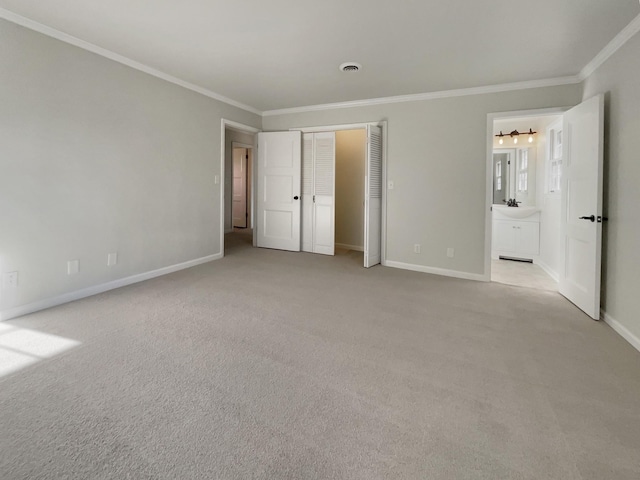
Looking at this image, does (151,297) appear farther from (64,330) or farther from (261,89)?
(261,89)

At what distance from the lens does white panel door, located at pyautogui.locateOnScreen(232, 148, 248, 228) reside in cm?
915

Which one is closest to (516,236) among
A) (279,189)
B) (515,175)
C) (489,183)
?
(515,175)

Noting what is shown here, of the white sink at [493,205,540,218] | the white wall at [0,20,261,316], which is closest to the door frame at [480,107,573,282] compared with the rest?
the white sink at [493,205,540,218]

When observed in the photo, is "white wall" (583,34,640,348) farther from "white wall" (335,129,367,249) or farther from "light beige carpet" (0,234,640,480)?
"white wall" (335,129,367,249)

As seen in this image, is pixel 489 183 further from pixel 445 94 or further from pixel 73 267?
pixel 73 267

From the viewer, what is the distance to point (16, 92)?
2.78 meters

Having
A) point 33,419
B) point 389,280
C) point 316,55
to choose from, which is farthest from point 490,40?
point 33,419

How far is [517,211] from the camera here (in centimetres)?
555

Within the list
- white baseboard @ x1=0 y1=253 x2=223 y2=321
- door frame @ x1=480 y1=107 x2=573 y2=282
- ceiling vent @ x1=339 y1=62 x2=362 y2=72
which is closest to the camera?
white baseboard @ x1=0 y1=253 x2=223 y2=321

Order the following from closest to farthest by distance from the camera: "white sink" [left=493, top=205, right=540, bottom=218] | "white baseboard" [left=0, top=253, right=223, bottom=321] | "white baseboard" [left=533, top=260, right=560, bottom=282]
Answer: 1. "white baseboard" [left=0, top=253, right=223, bottom=321]
2. "white baseboard" [left=533, top=260, right=560, bottom=282]
3. "white sink" [left=493, top=205, right=540, bottom=218]

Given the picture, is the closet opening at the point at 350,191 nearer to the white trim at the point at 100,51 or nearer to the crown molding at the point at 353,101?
the crown molding at the point at 353,101

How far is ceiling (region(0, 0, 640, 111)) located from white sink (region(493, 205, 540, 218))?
224 centimetres

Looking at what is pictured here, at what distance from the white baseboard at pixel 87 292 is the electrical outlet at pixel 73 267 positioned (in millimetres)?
200

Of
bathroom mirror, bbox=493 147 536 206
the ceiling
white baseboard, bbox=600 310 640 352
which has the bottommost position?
white baseboard, bbox=600 310 640 352
